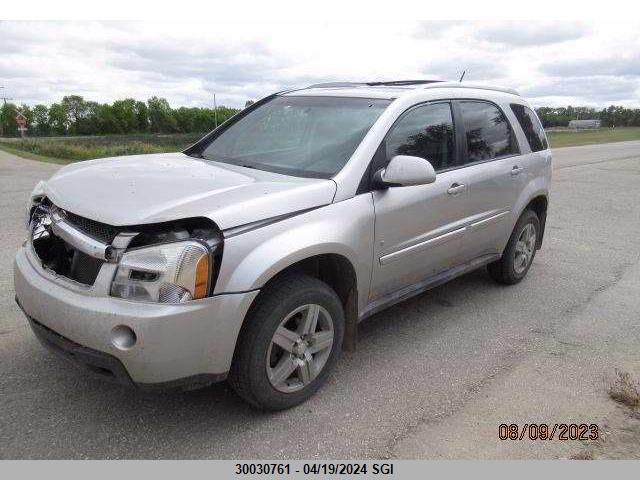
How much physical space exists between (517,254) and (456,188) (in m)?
1.54

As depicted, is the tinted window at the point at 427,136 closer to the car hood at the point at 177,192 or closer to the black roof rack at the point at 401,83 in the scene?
the black roof rack at the point at 401,83

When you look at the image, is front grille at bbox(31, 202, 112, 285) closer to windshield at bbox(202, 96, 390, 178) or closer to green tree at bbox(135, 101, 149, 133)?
windshield at bbox(202, 96, 390, 178)

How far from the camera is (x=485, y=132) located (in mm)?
4590

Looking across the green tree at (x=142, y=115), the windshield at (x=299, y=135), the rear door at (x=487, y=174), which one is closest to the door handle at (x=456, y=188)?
the rear door at (x=487, y=174)

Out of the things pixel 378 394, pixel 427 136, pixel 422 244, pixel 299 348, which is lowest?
pixel 378 394

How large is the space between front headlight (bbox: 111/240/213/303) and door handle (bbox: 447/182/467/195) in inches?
81.4

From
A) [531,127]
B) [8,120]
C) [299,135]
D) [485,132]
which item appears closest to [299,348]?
[299,135]

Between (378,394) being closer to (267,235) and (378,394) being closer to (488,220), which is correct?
(267,235)

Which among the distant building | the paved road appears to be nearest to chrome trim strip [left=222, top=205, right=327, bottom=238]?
the paved road

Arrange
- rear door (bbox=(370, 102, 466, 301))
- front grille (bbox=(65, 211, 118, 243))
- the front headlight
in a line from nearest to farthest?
the front headlight
front grille (bbox=(65, 211, 118, 243))
rear door (bbox=(370, 102, 466, 301))

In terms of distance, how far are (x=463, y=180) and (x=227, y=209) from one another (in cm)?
210

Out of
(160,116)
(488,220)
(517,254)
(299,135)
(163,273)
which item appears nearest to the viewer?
(163,273)

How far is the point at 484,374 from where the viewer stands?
3.57 meters

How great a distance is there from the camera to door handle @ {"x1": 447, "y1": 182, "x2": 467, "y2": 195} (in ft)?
13.1
